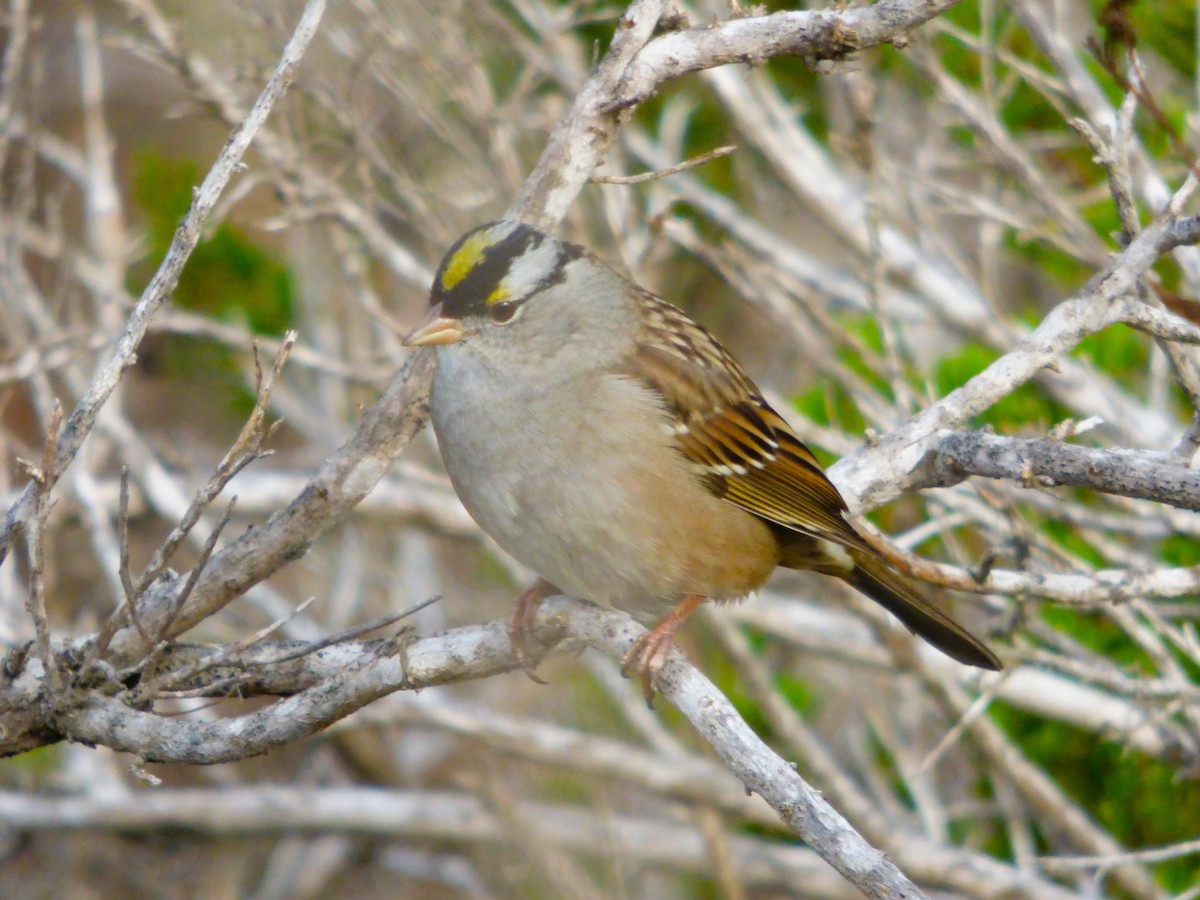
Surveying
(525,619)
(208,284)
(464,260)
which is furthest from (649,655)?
(208,284)

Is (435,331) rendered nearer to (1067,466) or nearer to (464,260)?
(464,260)

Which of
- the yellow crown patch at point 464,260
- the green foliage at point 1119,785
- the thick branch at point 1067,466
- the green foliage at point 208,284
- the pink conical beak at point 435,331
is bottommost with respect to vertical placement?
the green foliage at point 1119,785

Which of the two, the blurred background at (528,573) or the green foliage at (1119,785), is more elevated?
the blurred background at (528,573)

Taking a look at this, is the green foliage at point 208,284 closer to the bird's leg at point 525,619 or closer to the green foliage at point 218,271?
the green foliage at point 218,271

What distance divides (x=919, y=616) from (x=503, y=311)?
4.83 feet

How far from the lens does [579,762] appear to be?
534 cm

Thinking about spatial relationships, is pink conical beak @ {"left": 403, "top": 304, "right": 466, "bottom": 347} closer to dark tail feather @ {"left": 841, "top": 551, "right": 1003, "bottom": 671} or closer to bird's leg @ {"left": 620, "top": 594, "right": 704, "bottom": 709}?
bird's leg @ {"left": 620, "top": 594, "right": 704, "bottom": 709}

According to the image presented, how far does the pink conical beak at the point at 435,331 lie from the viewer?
3.39m

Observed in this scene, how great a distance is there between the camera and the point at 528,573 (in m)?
6.48

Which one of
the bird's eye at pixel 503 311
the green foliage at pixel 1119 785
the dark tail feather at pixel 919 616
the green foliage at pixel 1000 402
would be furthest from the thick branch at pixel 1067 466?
the green foliage at pixel 1000 402

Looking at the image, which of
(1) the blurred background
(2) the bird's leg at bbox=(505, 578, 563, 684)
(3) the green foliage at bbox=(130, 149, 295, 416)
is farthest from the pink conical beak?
(3) the green foliage at bbox=(130, 149, 295, 416)

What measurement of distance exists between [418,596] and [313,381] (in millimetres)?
1570

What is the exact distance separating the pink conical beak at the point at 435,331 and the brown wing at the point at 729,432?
0.51 metres

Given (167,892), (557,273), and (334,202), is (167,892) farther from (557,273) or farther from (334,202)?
(557,273)
